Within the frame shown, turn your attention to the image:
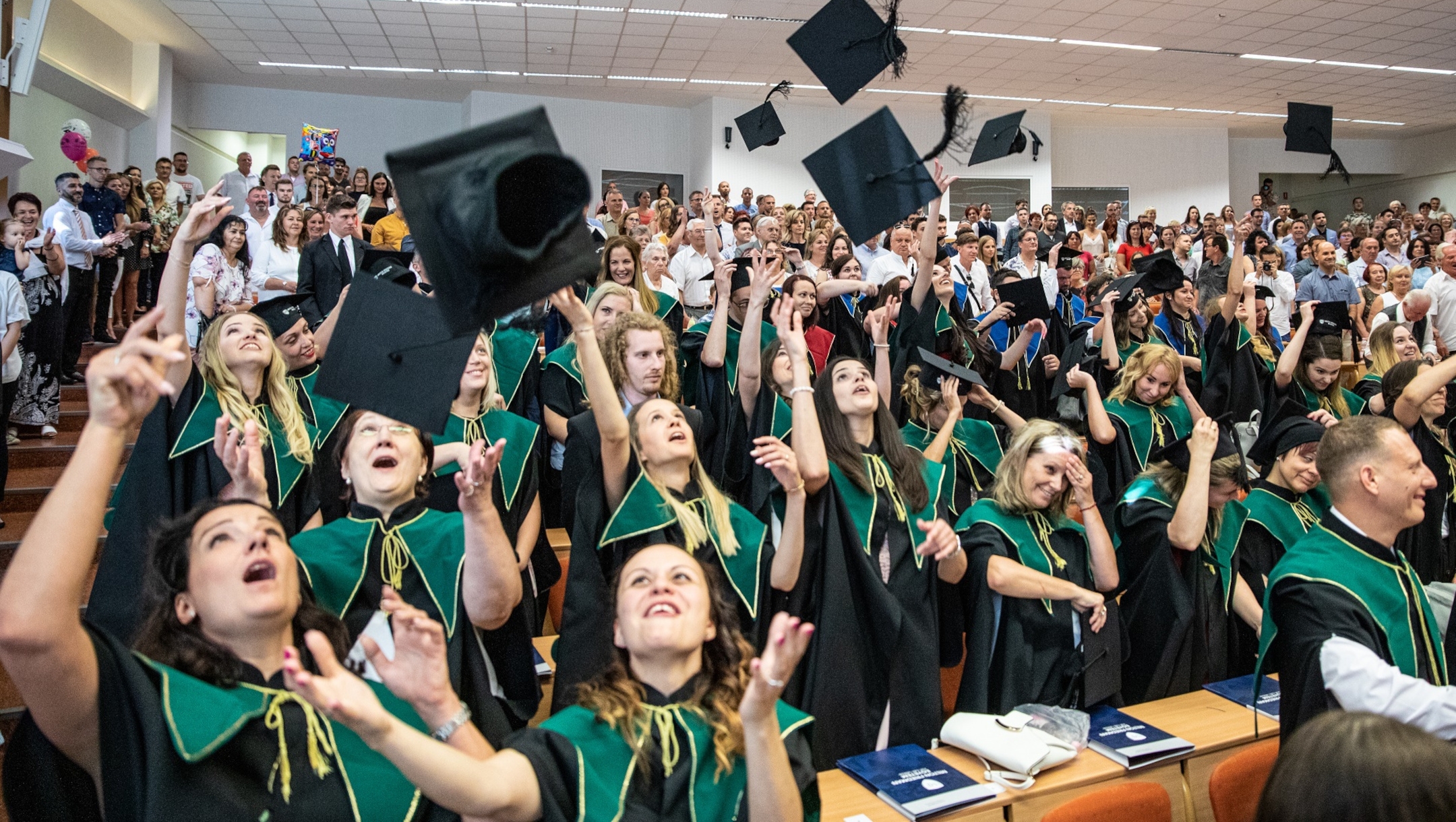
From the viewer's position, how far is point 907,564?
315 cm

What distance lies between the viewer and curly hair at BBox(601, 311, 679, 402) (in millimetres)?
3793

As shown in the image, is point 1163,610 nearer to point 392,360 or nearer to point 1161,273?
point 392,360

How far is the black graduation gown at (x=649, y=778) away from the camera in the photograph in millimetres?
1814

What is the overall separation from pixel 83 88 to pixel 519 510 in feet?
34.5

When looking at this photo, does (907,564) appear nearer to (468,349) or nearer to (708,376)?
(468,349)

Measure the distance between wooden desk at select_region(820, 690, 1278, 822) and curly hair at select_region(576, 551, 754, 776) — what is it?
1.70 ft

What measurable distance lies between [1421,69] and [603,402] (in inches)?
611

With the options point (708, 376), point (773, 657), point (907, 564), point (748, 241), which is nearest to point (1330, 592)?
point (907, 564)

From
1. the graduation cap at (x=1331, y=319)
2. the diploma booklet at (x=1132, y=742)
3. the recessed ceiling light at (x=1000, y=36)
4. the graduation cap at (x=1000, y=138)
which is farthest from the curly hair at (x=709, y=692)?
the recessed ceiling light at (x=1000, y=36)

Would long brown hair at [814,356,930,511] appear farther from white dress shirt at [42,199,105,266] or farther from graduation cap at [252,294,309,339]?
white dress shirt at [42,199,105,266]

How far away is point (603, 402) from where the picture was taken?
108 inches

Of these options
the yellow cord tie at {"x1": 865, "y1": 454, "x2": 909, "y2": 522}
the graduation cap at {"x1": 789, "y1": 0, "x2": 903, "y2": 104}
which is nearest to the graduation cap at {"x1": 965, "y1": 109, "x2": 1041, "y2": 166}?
the graduation cap at {"x1": 789, "y1": 0, "x2": 903, "y2": 104}

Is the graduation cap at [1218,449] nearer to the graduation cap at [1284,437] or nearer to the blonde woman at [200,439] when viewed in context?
the graduation cap at [1284,437]

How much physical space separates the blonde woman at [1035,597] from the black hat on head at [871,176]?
2.83ft
